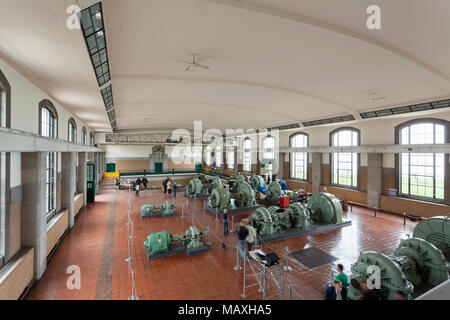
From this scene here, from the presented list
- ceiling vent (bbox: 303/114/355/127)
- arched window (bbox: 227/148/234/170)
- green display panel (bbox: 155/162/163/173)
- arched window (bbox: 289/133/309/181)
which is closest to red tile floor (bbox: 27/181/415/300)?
ceiling vent (bbox: 303/114/355/127)

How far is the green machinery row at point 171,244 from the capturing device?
7.17 m

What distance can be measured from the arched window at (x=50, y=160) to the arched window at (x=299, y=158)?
55.1ft

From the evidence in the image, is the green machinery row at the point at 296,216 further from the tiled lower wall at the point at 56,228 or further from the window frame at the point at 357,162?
the tiled lower wall at the point at 56,228

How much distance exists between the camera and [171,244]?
7.93 metres

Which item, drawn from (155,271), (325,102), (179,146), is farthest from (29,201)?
(179,146)

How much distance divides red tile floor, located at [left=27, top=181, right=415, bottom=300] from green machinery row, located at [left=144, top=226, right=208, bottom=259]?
225mm

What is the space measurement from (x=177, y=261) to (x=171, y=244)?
1015mm

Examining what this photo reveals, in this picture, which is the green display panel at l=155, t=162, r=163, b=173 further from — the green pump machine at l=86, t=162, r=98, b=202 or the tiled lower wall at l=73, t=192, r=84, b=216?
the tiled lower wall at l=73, t=192, r=84, b=216

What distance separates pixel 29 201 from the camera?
597 centimetres

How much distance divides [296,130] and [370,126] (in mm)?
6079

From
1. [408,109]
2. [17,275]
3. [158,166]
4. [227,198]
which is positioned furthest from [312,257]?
[158,166]

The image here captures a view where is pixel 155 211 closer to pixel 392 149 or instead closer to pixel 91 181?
pixel 91 181

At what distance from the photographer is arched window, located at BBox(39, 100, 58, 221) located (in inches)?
313

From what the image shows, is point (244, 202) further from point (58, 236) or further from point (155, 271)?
point (58, 236)
